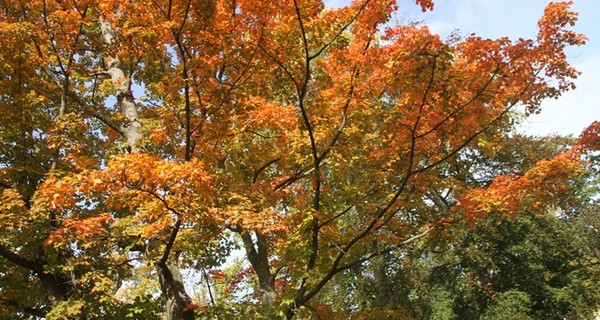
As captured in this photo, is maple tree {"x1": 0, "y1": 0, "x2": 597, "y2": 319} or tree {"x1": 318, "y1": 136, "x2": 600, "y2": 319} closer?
maple tree {"x1": 0, "y1": 0, "x2": 597, "y2": 319}

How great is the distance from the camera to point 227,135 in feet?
25.9

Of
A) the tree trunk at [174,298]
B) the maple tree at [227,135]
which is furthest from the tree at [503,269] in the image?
the tree trunk at [174,298]

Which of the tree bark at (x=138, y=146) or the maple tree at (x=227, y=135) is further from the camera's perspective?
the tree bark at (x=138, y=146)

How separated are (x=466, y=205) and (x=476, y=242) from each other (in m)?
6.56

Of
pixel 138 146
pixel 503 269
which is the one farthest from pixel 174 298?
pixel 503 269

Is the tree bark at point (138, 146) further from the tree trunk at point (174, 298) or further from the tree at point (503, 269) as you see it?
the tree at point (503, 269)

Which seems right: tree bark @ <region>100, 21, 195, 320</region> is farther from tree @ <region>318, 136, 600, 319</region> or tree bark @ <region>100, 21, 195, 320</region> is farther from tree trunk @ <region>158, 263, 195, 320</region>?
tree @ <region>318, 136, 600, 319</region>

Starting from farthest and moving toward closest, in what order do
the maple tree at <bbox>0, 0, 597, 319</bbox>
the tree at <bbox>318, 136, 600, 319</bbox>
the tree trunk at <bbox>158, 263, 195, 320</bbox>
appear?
the tree at <bbox>318, 136, 600, 319</bbox>, the tree trunk at <bbox>158, 263, 195, 320</bbox>, the maple tree at <bbox>0, 0, 597, 319</bbox>

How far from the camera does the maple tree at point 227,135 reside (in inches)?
235

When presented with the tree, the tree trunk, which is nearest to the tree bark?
the tree trunk

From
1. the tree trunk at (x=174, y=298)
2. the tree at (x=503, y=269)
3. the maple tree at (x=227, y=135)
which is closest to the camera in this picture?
the maple tree at (x=227, y=135)

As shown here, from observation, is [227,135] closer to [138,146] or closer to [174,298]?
[138,146]

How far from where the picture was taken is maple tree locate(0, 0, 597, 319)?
19.6 ft

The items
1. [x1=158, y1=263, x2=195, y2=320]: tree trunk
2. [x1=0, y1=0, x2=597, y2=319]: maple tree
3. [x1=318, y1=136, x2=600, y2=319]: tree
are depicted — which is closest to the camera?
[x1=0, y1=0, x2=597, y2=319]: maple tree
